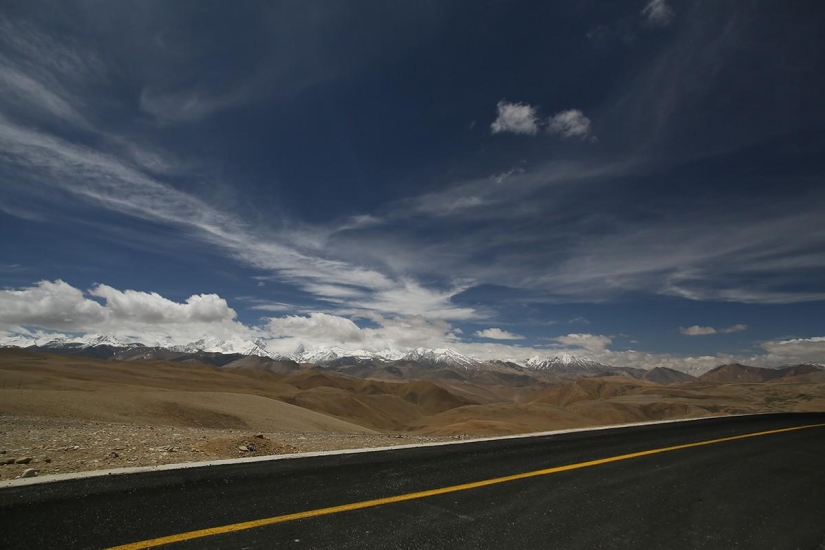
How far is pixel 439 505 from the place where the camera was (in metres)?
6.02

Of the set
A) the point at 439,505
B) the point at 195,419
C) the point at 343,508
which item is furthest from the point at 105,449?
the point at 195,419

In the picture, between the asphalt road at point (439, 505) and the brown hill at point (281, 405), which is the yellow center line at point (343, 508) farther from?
the brown hill at point (281, 405)

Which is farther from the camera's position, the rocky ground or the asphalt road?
the rocky ground

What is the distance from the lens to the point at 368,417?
99.3 m

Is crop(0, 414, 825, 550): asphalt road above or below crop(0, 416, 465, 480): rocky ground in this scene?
above

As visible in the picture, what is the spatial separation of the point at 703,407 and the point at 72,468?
130180 mm

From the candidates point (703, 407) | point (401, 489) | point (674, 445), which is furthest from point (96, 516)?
point (703, 407)

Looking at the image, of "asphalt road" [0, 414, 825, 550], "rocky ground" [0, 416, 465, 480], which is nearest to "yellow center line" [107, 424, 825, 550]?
"asphalt road" [0, 414, 825, 550]

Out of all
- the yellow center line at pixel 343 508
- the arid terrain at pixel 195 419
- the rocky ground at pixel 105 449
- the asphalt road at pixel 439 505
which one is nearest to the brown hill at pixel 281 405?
the arid terrain at pixel 195 419

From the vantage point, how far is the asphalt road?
15.5 ft

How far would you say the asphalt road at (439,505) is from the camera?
15.5 ft

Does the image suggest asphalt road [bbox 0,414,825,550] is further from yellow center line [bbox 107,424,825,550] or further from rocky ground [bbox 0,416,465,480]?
rocky ground [bbox 0,416,465,480]

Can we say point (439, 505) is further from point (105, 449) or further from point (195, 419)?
point (195, 419)

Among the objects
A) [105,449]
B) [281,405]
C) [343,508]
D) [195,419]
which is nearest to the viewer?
[343,508]
